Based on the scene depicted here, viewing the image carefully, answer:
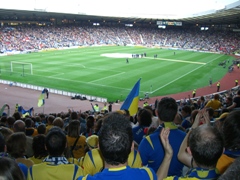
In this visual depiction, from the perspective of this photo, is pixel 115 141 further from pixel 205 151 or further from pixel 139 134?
pixel 139 134

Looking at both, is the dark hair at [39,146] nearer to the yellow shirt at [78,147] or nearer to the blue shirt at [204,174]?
the yellow shirt at [78,147]

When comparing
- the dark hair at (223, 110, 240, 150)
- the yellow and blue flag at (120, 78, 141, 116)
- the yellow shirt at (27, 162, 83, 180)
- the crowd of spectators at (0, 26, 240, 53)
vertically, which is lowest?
the yellow and blue flag at (120, 78, 141, 116)

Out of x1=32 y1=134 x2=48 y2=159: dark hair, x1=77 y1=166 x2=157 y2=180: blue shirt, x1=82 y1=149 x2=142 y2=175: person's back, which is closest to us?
x1=77 y1=166 x2=157 y2=180: blue shirt

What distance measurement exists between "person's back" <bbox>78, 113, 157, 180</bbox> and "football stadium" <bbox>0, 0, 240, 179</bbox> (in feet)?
0.20

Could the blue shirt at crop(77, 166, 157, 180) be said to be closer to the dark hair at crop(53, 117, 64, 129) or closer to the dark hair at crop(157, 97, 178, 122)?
the dark hair at crop(157, 97, 178, 122)

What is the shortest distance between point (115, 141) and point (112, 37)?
328ft

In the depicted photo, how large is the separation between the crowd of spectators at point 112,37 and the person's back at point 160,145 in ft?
210

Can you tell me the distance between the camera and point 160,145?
15.9 feet

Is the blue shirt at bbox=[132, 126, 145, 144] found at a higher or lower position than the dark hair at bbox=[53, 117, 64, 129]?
higher

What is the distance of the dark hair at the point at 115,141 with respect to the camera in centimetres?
313

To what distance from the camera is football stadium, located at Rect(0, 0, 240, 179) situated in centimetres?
529

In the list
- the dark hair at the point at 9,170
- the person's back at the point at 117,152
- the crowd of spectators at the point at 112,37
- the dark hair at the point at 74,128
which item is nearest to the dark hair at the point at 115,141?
the person's back at the point at 117,152

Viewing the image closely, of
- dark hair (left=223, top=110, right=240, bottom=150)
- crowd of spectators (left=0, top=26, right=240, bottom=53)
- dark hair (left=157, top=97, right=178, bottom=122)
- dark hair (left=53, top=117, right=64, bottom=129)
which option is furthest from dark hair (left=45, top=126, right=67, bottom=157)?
crowd of spectators (left=0, top=26, right=240, bottom=53)

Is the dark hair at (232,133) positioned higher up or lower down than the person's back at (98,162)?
higher up
